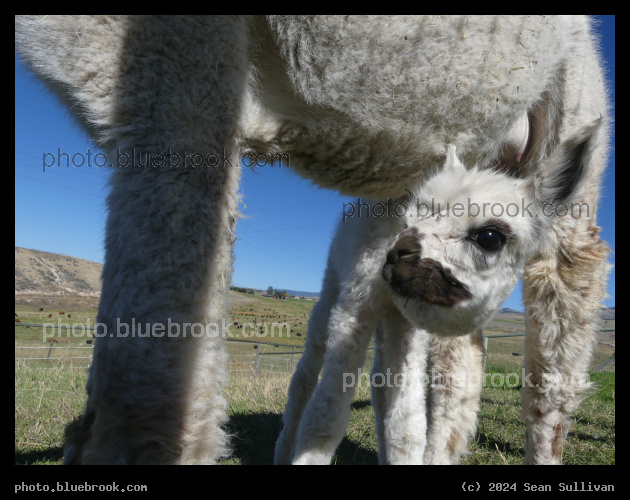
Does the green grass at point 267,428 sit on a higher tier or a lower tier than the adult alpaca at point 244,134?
lower

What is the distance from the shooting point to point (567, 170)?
8.20 feet

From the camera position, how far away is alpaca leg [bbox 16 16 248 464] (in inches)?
66.8

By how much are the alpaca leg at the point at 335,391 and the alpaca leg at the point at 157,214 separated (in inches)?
39.5

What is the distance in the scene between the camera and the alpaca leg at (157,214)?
5.57 feet

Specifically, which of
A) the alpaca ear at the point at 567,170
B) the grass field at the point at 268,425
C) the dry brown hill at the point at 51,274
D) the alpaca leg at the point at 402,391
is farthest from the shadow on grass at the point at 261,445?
the dry brown hill at the point at 51,274

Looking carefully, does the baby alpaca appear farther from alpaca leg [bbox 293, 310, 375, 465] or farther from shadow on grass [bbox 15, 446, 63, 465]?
shadow on grass [bbox 15, 446, 63, 465]

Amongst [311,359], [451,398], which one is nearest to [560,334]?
[451,398]

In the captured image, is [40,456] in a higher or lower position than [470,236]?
lower

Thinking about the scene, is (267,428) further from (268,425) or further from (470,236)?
(470,236)

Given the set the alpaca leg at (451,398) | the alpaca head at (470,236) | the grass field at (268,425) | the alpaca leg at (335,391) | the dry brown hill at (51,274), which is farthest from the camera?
the dry brown hill at (51,274)

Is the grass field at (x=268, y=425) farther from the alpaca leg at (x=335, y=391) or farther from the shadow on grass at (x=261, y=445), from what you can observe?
the alpaca leg at (x=335, y=391)

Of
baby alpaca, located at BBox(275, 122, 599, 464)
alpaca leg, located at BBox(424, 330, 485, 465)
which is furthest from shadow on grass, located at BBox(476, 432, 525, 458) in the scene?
baby alpaca, located at BBox(275, 122, 599, 464)

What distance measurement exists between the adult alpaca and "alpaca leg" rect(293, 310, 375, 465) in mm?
978

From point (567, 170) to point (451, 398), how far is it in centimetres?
204
